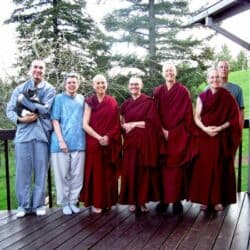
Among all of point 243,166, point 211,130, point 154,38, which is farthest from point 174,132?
point 154,38

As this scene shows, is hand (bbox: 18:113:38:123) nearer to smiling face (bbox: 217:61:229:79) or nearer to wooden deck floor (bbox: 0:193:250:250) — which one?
wooden deck floor (bbox: 0:193:250:250)

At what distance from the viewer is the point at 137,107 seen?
345 cm

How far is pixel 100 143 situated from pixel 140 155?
403 millimetres

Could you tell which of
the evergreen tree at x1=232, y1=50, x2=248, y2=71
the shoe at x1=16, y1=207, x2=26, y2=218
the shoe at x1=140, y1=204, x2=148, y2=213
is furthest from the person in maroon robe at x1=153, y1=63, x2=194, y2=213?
the evergreen tree at x1=232, y1=50, x2=248, y2=71

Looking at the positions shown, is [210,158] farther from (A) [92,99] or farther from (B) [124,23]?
(B) [124,23]

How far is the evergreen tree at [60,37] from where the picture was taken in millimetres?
8578

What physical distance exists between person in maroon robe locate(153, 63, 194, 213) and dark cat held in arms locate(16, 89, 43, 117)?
1160 mm

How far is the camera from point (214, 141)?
11.3 feet

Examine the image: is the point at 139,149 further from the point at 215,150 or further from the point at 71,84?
the point at 71,84

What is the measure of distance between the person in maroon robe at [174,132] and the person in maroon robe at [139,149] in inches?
3.5

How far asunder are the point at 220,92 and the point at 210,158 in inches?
25.2

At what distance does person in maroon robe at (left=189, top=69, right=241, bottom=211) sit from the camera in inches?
135

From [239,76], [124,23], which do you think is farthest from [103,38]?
[239,76]

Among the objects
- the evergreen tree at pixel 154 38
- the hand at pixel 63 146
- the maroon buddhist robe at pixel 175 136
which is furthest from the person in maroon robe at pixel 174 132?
the evergreen tree at pixel 154 38
